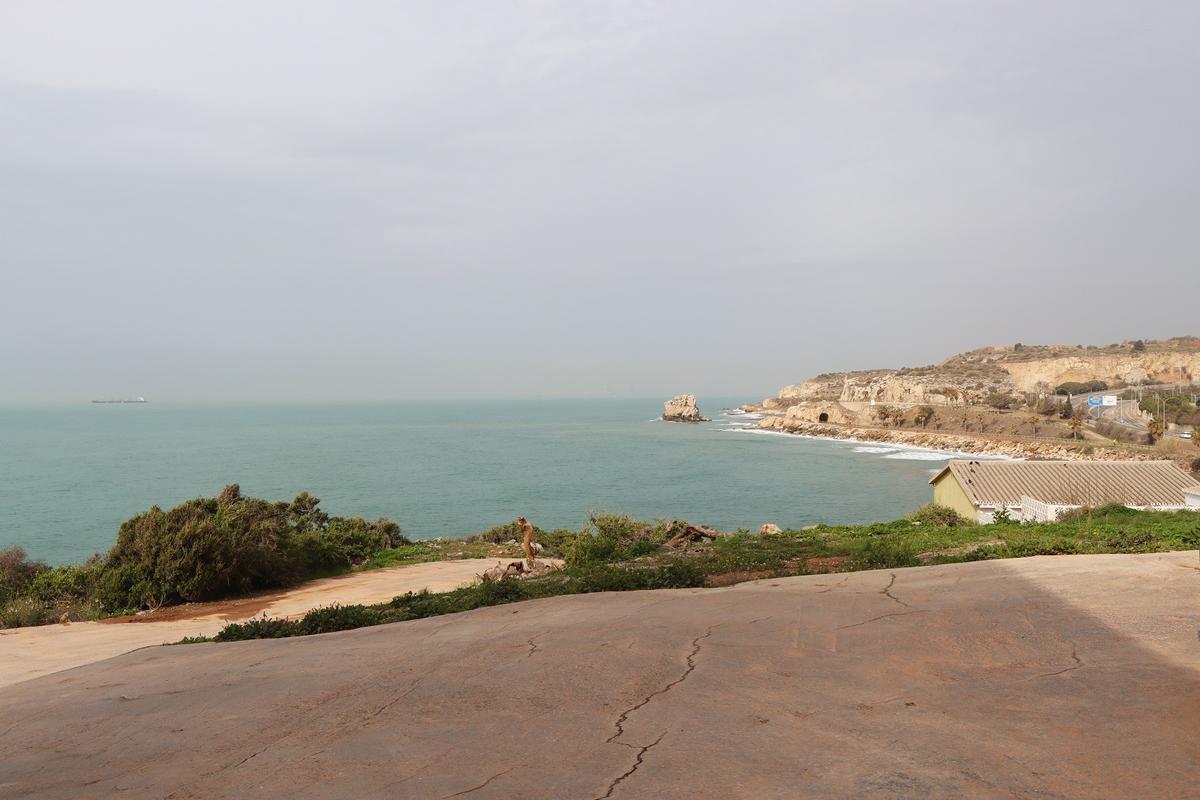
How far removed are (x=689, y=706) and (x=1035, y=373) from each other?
5894 inches

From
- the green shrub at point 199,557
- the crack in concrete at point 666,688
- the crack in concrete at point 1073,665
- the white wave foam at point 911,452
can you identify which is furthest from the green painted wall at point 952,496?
the white wave foam at point 911,452

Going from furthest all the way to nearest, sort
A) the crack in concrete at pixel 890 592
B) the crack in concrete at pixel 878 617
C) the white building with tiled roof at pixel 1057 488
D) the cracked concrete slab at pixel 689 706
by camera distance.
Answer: the white building with tiled roof at pixel 1057 488, the crack in concrete at pixel 890 592, the crack in concrete at pixel 878 617, the cracked concrete slab at pixel 689 706

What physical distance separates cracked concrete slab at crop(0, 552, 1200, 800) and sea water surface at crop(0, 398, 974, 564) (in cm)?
3366

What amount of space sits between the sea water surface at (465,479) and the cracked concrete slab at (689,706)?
110ft

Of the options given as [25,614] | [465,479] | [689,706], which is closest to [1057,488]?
[689,706]

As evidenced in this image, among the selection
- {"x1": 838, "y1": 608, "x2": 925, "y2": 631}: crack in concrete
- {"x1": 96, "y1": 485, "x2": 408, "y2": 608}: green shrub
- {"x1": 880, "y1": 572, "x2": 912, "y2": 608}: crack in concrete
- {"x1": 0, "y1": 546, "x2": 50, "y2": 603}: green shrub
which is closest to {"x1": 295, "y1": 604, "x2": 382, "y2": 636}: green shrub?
{"x1": 838, "y1": 608, "x2": 925, "y2": 631}: crack in concrete

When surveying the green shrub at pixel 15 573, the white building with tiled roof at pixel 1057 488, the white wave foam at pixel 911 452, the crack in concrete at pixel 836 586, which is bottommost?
the white wave foam at pixel 911 452

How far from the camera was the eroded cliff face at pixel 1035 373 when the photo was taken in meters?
120

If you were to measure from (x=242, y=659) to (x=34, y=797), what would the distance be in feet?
12.0

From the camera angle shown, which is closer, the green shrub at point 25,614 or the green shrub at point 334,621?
the green shrub at point 334,621

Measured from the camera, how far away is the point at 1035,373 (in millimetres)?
132500

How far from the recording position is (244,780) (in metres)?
4.37

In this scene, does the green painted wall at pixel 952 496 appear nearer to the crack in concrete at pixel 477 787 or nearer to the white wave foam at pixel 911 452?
the crack in concrete at pixel 477 787

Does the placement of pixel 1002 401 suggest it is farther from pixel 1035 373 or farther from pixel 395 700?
pixel 395 700
